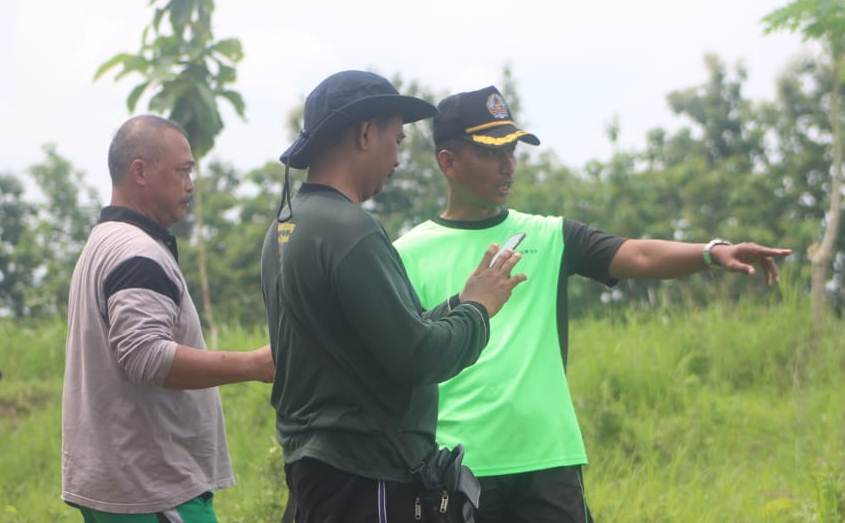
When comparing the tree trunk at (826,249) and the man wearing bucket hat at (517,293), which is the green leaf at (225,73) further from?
the man wearing bucket hat at (517,293)

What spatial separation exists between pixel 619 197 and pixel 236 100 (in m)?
19.3

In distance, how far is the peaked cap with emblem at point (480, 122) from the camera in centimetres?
386

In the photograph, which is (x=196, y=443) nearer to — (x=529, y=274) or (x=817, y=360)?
(x=529, y=274)

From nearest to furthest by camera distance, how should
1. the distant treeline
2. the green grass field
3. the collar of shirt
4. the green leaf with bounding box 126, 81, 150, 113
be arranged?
1. the collar of shirt
2. the green grass field
3. the green leaf with bounding box 126, 81, 150, 113
4. the distant treeline

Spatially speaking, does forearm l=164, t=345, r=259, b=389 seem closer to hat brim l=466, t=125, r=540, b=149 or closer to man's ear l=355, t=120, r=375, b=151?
man's ear l=355, t=120, r=375, b=151

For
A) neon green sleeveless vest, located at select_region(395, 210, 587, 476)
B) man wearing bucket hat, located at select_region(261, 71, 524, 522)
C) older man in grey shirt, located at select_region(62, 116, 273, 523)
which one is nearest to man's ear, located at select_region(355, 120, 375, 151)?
man wearing bucket hat, located at select_region(261, 71, 524, 522)

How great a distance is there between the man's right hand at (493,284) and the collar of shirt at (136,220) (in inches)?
40.6

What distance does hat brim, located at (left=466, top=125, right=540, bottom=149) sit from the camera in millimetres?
3832

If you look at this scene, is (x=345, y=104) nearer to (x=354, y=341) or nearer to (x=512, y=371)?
(x=354, y=341)

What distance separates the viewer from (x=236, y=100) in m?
9.86

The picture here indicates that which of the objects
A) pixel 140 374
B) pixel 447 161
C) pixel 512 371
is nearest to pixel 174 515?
pixel 140 374

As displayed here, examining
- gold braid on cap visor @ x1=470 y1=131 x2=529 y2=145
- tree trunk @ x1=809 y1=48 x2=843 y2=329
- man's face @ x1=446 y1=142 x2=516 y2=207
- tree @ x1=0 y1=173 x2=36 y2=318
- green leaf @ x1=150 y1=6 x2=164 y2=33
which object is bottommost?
tree @ x1=0 y1=173 x2=36 y2=318

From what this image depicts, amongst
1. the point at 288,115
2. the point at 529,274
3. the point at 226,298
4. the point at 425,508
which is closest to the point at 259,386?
the point at 529,274

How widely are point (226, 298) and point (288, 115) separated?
671cm
